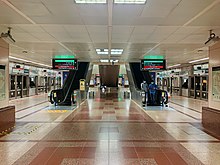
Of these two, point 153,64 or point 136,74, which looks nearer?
point 153,64

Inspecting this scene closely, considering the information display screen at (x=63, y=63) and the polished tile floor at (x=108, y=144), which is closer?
the polished tile floor at (x=108, y=144)

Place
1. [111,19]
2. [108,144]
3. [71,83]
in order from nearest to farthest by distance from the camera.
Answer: [111,19]
[108,144]
[71,83]

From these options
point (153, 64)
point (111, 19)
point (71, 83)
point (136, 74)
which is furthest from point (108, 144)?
point (136, 74)

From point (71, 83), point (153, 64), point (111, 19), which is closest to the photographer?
point (111, 19)

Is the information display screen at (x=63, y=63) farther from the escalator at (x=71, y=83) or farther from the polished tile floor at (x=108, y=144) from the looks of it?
the polished tile floor at (x=108, y=144)

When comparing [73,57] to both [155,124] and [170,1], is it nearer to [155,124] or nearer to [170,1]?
[155,124]

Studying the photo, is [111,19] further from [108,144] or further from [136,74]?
[136,74]

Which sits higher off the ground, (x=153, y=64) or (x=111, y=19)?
(x=111, y=19)

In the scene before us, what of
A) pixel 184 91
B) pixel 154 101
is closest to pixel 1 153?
pixel 154 101

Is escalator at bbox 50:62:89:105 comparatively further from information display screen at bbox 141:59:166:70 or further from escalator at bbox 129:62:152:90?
information display screen at bbox 141:59:166:70

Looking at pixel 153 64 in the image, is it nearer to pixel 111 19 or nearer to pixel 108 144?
pixel 111 19

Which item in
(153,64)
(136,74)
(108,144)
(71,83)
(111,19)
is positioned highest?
(111,19)

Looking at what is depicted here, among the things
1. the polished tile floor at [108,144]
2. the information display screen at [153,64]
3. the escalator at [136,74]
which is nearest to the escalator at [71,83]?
the escalator at [136,74]

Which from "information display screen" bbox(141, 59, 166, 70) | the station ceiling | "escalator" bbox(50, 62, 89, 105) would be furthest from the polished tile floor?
"escalator" bbox(50, 62, 89, 105)
